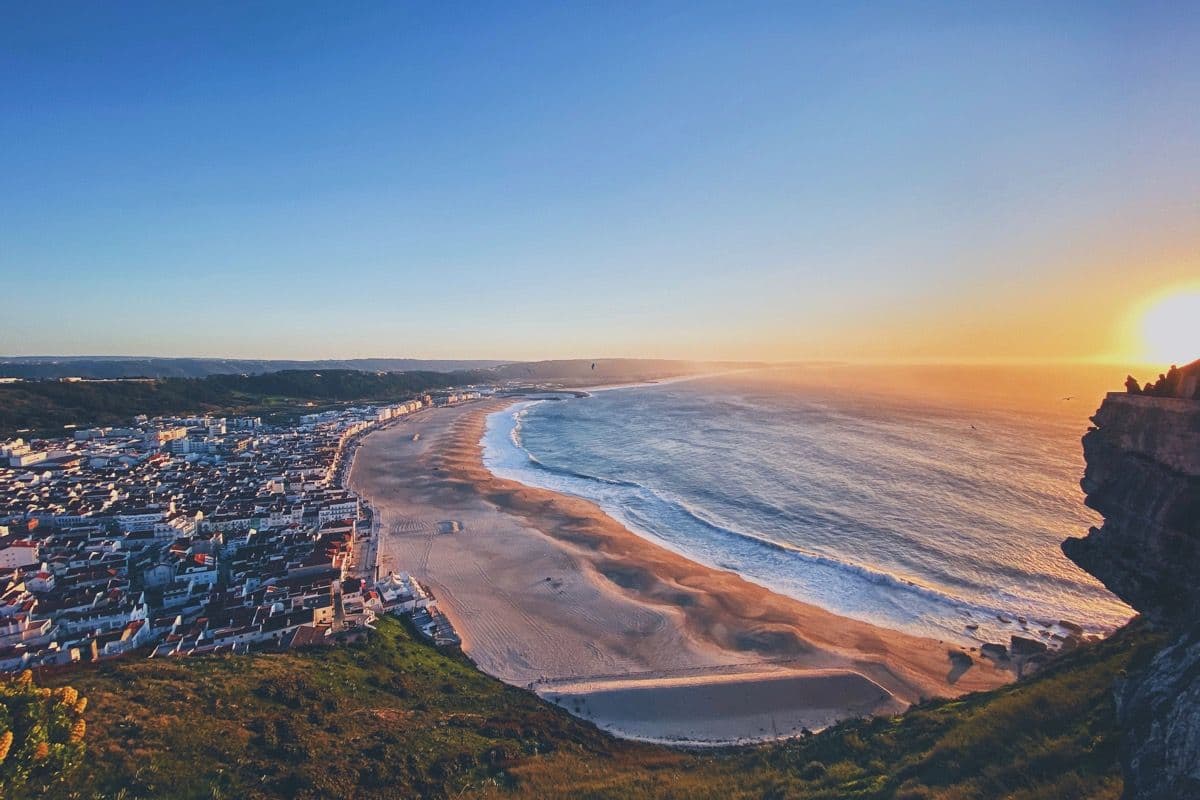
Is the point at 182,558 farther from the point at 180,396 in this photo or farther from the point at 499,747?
the point at 180,396

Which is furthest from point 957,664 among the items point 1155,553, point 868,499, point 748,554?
point 868,499

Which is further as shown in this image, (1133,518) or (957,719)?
(957,719)

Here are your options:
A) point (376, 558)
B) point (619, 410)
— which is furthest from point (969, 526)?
point (619, 410)

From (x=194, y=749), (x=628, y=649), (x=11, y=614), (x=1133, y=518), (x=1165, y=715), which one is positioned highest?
(x=1133, y=518)

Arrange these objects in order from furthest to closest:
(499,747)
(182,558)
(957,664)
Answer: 1. (182,558)
2. (957,664)
3. (499,747)

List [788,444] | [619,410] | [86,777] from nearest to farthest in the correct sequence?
[86,777], [788,444], [619,410]

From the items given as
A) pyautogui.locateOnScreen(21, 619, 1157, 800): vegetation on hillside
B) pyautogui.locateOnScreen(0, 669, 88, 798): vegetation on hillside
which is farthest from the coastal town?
pyautogui.locateOnScreen(0, 669, 88, 798): vegetation on hillside

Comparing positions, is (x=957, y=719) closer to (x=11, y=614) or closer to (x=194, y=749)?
(x=194, y=749)
